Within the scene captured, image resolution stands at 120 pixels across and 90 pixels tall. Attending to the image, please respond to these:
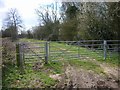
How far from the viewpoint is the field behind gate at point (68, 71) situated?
7.19m

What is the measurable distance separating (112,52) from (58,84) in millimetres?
5319

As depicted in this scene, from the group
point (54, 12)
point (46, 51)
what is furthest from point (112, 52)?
point (54, 12)

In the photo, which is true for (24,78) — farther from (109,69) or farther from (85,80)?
(109,69)

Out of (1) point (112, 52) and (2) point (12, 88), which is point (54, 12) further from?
(2) point (12, 88)

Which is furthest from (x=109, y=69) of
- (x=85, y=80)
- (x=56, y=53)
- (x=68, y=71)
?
(x=56, y=53)

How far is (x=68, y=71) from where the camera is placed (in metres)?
8.57

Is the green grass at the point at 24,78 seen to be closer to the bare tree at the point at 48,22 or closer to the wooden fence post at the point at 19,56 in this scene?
the wooden fence post at the point at 19,56

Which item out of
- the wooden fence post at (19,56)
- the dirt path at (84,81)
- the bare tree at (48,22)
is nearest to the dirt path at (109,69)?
the dirt path at (84,81)

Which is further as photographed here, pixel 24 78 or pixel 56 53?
pixel 56 53

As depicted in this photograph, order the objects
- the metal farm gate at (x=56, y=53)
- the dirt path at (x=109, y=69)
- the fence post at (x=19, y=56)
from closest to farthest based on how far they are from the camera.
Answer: the dirt path at (x=109, y=69) < the fence post at (x=19, y=56) < the metal farm gate at (x=56, y=53)

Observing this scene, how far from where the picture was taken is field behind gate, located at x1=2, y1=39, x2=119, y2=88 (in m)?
7.19

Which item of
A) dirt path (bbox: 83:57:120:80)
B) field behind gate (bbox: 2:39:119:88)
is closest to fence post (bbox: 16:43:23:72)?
field behind gate (bbox: 2:39:119:88)

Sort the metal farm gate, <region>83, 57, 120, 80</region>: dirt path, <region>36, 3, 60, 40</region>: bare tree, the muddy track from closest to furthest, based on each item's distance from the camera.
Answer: the muddy track, <region>83, 57, 120, 80</region>: dirt path, the metal farm gate, <region>36, 3, 60, 40</region>: bare tree

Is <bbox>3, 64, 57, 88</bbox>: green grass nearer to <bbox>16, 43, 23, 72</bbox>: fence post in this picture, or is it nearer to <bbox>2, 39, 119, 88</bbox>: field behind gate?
<bbox>2, 39, 119, 88</bbox>: field behind gate
